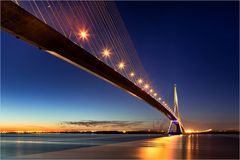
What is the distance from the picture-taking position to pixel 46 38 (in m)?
18.5

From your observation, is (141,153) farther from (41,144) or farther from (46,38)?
(41,144)

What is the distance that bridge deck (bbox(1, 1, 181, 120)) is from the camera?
14711 millimetres

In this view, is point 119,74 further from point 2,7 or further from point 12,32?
point 2,7

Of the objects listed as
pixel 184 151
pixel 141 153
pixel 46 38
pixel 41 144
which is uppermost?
pixel 46 38

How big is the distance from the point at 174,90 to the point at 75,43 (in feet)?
237

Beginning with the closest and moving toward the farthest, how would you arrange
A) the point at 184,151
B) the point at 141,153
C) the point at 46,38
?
the point at 46,38 → the point at 141,153 → the point at 184,151

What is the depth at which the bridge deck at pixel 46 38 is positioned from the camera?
14.7 metres

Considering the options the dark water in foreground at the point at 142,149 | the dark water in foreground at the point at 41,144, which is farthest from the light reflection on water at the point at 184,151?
the dark water in foreground at the point at 41,144

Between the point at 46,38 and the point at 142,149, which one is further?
the point at 142,149

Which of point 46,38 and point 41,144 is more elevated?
point 46,38

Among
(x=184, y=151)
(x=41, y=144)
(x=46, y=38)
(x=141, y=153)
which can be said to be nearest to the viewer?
(x=46, y=38)

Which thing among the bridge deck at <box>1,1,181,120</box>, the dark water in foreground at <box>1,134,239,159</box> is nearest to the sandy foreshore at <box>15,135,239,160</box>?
the dark water in foreground at <box>1,134,239,159</box>

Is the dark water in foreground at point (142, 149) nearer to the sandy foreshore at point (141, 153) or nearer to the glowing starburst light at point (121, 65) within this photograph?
the sandy foreshore at point (141, 153)

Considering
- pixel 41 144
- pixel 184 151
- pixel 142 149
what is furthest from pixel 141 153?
pixel 41 144
